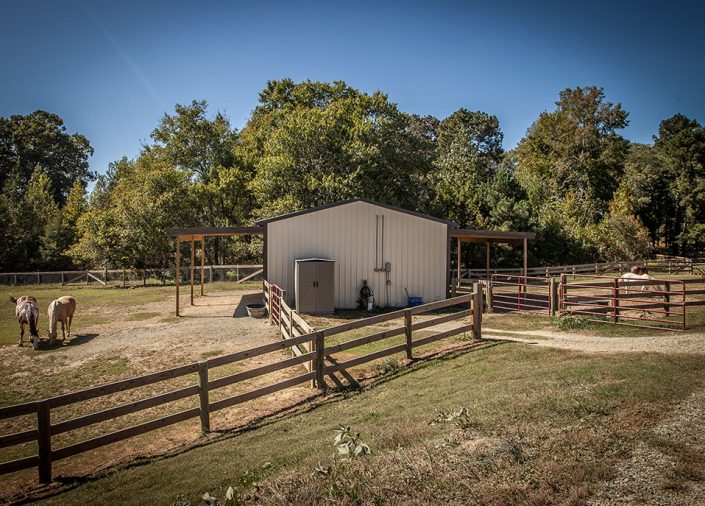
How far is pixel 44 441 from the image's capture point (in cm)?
550

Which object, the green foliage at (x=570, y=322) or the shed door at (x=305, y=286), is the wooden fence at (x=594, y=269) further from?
the green foliage at (x=570, y=322)

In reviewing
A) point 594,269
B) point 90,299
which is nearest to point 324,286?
point 90,299

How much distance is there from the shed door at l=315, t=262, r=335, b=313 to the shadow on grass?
7033 mm

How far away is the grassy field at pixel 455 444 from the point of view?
3865 mm

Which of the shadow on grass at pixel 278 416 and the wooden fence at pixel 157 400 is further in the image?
the wooden fence at pixel 157 400

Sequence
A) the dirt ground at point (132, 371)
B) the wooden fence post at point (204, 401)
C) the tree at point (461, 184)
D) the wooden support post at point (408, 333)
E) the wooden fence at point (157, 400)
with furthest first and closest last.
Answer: the tree at point (461, 184) → the wooden support post at point (408, 333) → the wooden fence post at point (204, 401) → the dirt ground at point (132, 371) → the wooden fence at point (157, 400)

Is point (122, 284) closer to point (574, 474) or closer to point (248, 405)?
point (248, 405)

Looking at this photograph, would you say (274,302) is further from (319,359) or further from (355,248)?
(319,359)

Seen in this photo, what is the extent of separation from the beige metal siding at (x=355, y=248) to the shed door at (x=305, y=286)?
1262mm

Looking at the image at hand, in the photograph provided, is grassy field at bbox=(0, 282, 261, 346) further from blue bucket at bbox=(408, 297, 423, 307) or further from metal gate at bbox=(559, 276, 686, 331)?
metal gate at bbox=(559, 276, 686, 331)

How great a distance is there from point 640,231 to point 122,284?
38.0 m

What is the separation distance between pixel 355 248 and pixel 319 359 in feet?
32.2

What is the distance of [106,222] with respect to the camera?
30000 mm

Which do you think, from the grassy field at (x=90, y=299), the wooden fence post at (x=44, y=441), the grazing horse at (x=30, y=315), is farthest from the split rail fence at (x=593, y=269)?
the wooden fence post at (x=44, y=441)
